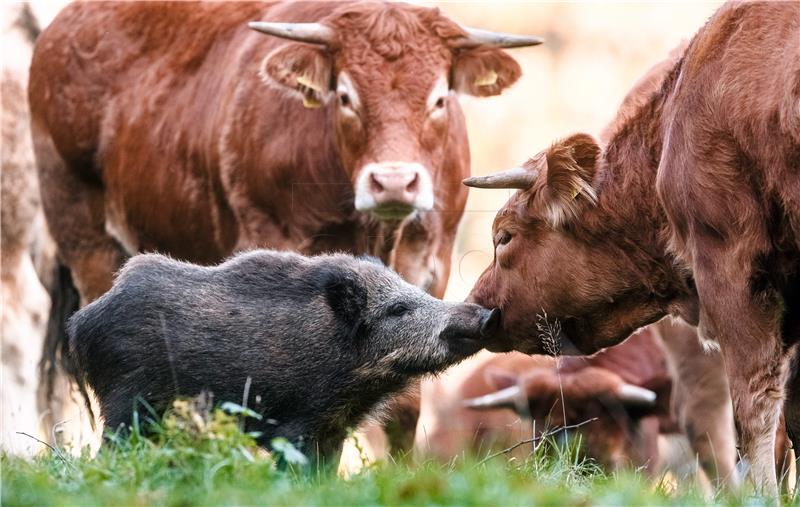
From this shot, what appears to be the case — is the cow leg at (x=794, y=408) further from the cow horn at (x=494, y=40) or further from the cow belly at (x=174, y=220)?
the cow belly at (x=174, y=220)

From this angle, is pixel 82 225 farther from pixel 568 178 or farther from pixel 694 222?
pixel 694 222

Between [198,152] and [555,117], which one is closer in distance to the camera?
[198,152]

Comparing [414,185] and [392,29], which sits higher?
[392,29]

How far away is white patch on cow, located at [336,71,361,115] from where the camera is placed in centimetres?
912

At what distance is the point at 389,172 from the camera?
870 centimetres

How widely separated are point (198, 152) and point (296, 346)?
371cm

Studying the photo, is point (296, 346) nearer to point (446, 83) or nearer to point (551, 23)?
point (446, 83)

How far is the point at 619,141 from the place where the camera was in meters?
7.36

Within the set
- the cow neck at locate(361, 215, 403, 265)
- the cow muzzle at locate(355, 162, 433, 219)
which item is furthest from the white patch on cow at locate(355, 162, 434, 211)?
the cow neck at locate(361, 215, 403, 265)

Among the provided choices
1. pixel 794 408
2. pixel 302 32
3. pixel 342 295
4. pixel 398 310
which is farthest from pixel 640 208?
pixel 302 32

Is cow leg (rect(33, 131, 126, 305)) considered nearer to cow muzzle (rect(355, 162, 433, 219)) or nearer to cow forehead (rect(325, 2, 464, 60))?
cow forehead (rect(325, 2, 464, 60))

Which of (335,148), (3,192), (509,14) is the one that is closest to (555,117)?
(509,14)

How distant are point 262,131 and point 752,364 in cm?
454

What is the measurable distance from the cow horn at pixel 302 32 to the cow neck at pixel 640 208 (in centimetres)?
277
